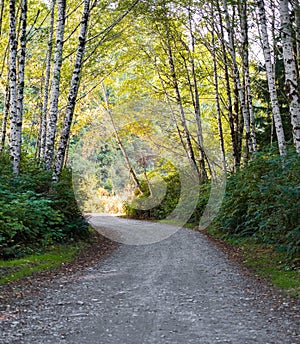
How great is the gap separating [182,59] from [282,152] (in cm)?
1314

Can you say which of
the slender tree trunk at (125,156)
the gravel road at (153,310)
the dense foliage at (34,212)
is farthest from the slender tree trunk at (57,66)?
the slender tree trunk at (125,156)

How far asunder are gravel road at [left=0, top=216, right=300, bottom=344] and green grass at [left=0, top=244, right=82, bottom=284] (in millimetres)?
689

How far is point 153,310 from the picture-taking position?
563 centimetres

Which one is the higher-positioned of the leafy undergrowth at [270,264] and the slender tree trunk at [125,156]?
the slender tree trunk at [125,156]

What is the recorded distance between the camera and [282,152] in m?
11.2

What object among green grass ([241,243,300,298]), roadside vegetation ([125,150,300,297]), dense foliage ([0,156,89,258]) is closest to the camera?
green grass ([241,243,300,298])

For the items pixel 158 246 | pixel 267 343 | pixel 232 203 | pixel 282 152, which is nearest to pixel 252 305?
pixel 267 343

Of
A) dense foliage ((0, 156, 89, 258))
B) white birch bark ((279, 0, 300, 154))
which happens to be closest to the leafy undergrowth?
white birch bark ((279, 0, 300, 154))

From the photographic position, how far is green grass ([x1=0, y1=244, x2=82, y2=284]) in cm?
750

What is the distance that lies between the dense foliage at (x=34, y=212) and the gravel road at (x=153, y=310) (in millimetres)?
1680

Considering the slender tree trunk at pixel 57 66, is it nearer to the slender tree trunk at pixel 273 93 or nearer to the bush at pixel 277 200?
the slender tree trunk at pixel 273 93

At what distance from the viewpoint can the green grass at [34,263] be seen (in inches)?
295

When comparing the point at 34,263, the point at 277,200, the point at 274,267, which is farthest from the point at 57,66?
the point at 274,267

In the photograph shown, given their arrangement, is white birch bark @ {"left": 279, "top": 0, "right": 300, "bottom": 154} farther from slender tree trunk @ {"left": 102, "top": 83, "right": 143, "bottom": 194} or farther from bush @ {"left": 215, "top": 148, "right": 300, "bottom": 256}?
slender tree trunk @ {"left": 102, "top": 83, "right": 143, "bottom": 194}
